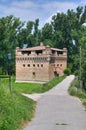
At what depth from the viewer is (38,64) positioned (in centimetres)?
7819

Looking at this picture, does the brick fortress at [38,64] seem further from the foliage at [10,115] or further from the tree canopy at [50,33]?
the foliage at [10,115]

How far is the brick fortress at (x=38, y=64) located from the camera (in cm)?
7650

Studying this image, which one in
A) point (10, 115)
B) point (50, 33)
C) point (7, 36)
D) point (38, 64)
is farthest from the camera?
point (50, 33)

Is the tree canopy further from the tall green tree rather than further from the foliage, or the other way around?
the foliage

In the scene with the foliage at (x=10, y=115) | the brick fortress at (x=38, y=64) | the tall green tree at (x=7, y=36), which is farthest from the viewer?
the tall green tree at (x=7, y=36)

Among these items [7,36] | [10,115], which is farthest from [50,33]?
[10,115]

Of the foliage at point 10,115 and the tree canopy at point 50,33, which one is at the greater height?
the tree canopy at point 50,33

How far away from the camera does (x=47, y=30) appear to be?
95.8 meters

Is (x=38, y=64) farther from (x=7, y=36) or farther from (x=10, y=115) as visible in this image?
(x=10, y=115)

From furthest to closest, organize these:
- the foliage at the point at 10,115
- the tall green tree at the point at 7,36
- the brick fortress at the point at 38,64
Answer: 1. the tall green tree at the point at 7,36
2. the brick fortress at the point at 38,64
3. the foliage at the point at 10,115

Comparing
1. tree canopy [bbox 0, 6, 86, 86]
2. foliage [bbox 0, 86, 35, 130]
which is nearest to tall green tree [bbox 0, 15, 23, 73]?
tree canopy [bbox 0, 6, 86, 86]

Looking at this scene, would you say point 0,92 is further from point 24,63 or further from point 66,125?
point 24,63

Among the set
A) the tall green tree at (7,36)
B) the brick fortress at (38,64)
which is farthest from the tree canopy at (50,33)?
the brick fortress at (38,64)

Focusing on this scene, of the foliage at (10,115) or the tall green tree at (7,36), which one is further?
the tall green tree at (7,36)
